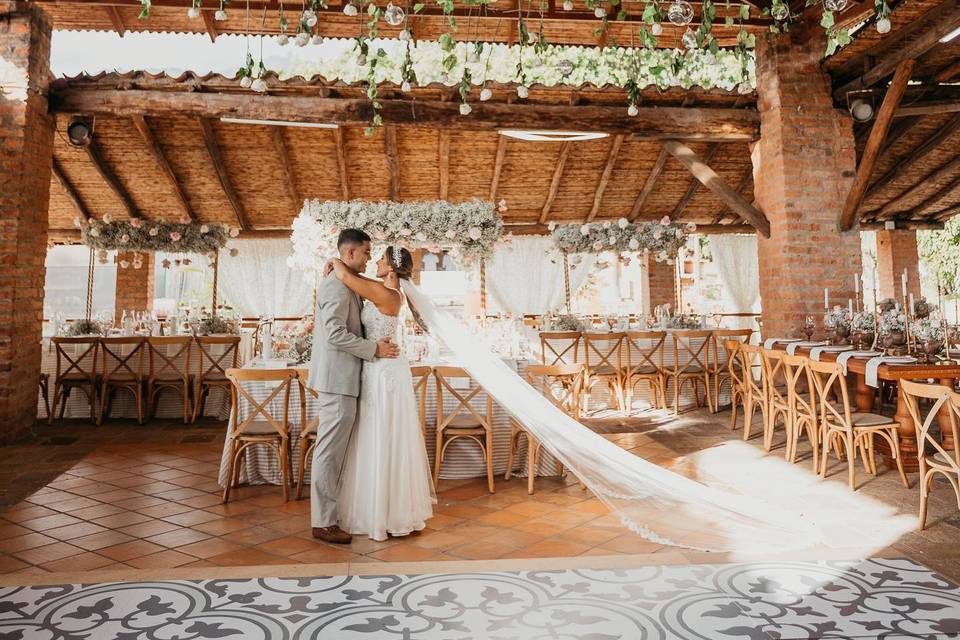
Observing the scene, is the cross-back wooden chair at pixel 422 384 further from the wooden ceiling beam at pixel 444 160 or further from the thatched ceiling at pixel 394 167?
the wooden ceiling beam at pixel 444 160

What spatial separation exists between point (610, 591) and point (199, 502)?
288 centimetres

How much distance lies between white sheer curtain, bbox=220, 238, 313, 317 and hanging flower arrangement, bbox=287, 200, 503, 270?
5.73 metres

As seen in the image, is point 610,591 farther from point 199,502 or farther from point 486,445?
point 199,502

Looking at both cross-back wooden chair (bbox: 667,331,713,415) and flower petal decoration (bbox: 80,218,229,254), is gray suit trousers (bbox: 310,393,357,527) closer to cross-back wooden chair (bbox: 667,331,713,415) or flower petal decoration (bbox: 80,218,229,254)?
cross-back wooden chair (bbox: 667,331,713,415)

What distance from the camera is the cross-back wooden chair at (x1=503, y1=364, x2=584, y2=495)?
4.38 meters

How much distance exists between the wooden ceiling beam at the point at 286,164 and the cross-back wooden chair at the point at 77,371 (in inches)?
136

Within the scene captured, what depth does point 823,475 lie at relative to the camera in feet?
14.6

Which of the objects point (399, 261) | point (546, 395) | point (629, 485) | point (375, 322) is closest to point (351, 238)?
point (399, 261)

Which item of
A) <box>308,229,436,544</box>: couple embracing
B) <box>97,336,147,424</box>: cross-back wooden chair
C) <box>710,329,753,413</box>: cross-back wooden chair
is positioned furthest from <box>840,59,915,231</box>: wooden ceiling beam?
<box>97,336,147,424</box>: cross-back wooden chair

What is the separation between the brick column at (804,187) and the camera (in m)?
6.50

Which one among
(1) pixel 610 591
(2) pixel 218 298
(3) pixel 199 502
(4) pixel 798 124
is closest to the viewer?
(1) pixel 610 591

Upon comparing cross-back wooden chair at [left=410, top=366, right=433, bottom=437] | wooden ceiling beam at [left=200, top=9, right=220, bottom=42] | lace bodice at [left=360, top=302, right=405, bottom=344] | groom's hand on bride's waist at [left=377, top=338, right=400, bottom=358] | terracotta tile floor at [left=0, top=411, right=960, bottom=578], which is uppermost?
wooden ceiling beam at [left=200, top=9, right=220, bottom=42]

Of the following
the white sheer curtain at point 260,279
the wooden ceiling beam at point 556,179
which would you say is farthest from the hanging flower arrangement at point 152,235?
the wooden ceiling beam at point 556,179

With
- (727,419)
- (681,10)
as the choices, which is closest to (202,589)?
(681,10)
